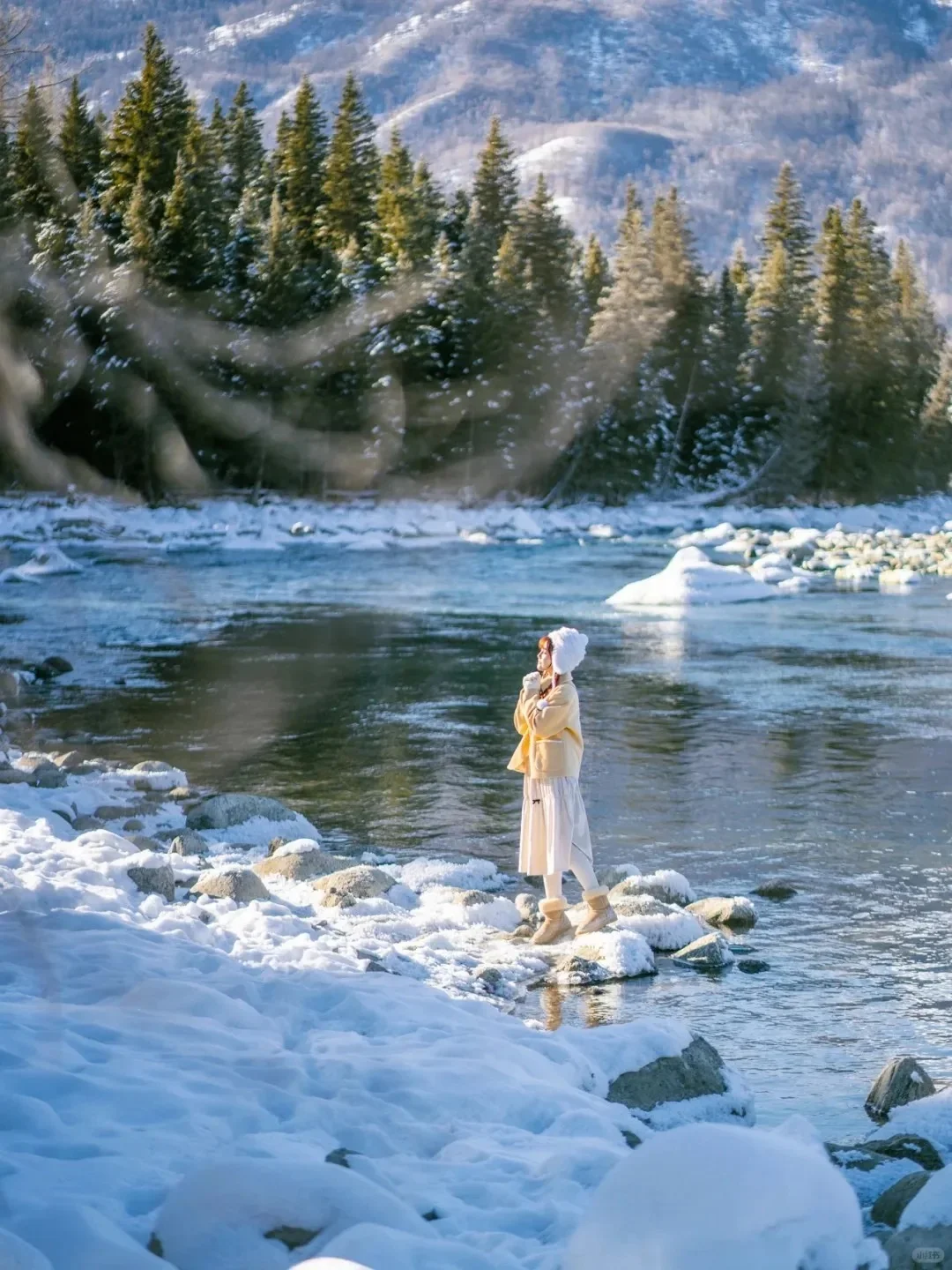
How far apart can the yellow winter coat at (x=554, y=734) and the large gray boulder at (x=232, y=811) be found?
342cm

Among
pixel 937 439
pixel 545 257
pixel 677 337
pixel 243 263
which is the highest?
pixel 545 257

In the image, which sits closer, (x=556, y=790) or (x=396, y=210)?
(x=556, y=790)

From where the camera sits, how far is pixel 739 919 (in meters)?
9.83

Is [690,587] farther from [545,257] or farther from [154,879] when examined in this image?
[545,257]

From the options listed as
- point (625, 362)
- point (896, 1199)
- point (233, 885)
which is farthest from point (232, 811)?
point (625, 362)

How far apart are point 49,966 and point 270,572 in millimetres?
30876

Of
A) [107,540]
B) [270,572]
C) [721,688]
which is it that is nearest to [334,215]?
[107,540]

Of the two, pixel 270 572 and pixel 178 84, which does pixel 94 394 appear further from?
pixel 270 572

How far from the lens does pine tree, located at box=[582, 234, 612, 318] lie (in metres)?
70.7

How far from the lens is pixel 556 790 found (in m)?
9.30

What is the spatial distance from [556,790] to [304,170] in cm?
6208

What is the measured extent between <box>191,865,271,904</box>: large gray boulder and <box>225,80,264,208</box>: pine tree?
199 ft

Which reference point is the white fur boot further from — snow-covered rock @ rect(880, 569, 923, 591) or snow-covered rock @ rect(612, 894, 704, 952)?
snow-covered rock @ rect(880, 569, 923, 591)

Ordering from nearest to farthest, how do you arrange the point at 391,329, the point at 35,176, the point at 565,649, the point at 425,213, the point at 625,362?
1. the point at 565,649
2. the point at 35,176
3. the point at 391,329
4. the point at 425,213
5. the point at 625,362
